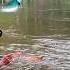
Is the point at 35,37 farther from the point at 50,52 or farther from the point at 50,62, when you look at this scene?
the point at 50,62

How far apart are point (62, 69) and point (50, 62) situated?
1217 mm

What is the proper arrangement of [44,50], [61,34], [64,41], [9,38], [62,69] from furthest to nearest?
[61,34]
[9,38]
[64,41]
[44,50]
[62,69]

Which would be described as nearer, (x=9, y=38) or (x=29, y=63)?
(x=29, y=63)

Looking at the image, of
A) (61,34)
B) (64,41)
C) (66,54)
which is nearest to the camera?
(66,54)

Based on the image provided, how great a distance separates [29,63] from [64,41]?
6.15m

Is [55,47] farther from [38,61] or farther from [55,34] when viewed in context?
[55,34]

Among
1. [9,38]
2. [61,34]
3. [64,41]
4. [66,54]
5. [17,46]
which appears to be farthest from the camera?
[61,34]

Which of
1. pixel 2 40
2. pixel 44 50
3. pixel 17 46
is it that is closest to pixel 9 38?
pixel 2 40

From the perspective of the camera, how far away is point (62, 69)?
14.4m

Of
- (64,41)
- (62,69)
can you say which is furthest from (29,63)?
(64,41)

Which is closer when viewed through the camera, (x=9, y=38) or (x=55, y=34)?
(x=9, y=38)

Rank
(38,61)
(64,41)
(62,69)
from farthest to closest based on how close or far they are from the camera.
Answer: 1. (64,41)
2. (38,61)
3. (62,69)

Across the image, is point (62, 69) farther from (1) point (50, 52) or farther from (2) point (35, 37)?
(2) point (35, 37)

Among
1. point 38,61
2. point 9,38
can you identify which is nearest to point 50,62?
point 38,61
